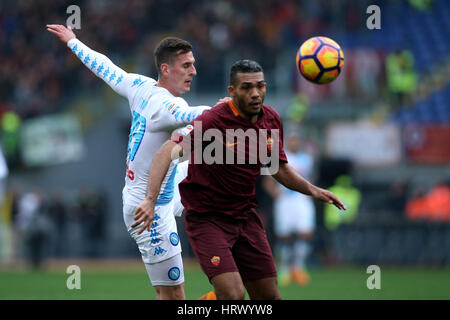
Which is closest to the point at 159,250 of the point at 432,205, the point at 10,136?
the point at 432,205

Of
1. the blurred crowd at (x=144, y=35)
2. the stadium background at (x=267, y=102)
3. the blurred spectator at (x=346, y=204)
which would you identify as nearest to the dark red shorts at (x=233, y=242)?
the stadium background at (x=267, y=102)

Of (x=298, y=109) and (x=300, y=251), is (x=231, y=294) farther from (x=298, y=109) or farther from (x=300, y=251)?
(x=298, y=109)

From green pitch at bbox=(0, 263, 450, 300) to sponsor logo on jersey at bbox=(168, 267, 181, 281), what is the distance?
11.8 ft

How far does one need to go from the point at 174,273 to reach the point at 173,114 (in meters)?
1.39

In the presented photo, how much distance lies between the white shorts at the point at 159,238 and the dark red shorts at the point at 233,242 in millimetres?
391

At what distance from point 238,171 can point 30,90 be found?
1786 cm

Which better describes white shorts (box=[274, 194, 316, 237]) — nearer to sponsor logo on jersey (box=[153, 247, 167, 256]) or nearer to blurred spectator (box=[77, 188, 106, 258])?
blurred spectator (box=[77, 188, 106, 258])

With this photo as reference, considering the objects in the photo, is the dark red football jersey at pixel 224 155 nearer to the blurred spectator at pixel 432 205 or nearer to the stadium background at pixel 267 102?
the stadium background at pixel 267 102

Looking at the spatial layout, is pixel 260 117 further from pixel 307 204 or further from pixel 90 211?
pixel 90 211

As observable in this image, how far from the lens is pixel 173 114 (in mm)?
6414

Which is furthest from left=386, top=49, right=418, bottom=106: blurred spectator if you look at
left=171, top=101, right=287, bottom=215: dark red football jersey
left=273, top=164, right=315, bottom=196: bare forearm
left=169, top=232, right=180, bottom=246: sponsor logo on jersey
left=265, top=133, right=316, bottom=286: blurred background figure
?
left=171, top=101, right=287, bottom=215: dark red football jersey

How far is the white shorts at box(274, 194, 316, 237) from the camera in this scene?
14.3 meters

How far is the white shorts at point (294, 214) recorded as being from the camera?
14305 mm

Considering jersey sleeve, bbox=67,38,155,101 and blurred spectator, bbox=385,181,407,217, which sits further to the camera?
blurred spectator, bbox=385,181,407,217
